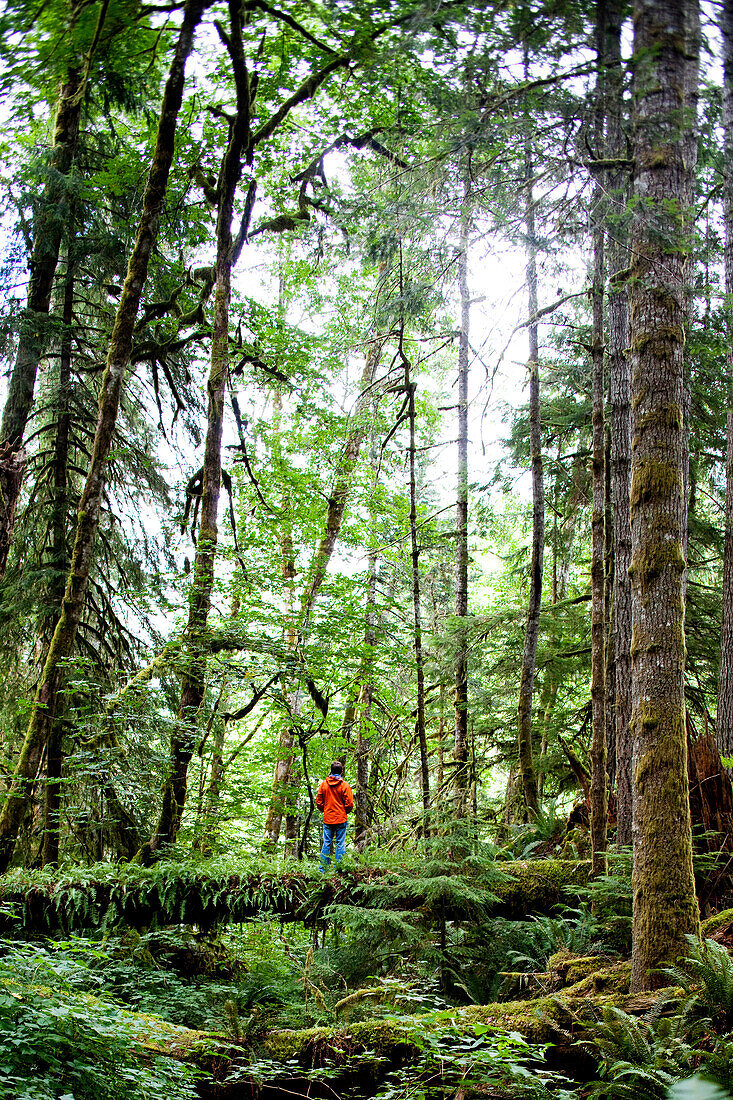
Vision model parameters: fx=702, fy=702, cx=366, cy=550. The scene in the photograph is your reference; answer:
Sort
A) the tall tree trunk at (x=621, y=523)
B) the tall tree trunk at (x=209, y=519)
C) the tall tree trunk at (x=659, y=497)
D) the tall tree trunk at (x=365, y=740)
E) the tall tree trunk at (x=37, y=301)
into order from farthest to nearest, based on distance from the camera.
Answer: the tall tree trunk at (x=365, y=740)
the tall tree trunk at (x=37, y=301)
the tall tree trunk at (x=209, y=519)
the tall tree trunk at (x=621, y=523)
the tall tree trunk at (x=659, y=497)

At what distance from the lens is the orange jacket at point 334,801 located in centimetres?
864

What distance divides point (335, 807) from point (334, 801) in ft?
0.23

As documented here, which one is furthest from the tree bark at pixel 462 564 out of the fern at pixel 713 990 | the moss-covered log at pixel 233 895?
the fern at pixel 713 990

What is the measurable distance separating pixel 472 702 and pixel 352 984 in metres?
4.55

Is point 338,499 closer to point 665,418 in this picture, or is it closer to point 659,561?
point 665,418

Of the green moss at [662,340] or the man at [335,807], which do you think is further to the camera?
the man at [335,807]

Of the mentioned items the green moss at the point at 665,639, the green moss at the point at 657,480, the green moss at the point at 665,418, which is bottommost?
the green moss at the point at 665,639

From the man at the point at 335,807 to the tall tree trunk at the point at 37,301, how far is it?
15.4 ft

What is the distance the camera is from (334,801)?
8.67 m

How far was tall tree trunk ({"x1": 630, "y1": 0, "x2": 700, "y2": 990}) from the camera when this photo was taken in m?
4.55

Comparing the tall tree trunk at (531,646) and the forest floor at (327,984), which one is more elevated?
the tall tree trunk at (531,646)

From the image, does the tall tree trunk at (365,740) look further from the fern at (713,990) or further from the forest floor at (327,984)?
the fern at (713,990)

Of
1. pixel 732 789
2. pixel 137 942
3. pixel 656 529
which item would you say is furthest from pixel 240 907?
pixel 656 529

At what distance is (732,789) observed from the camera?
6.61 metres
